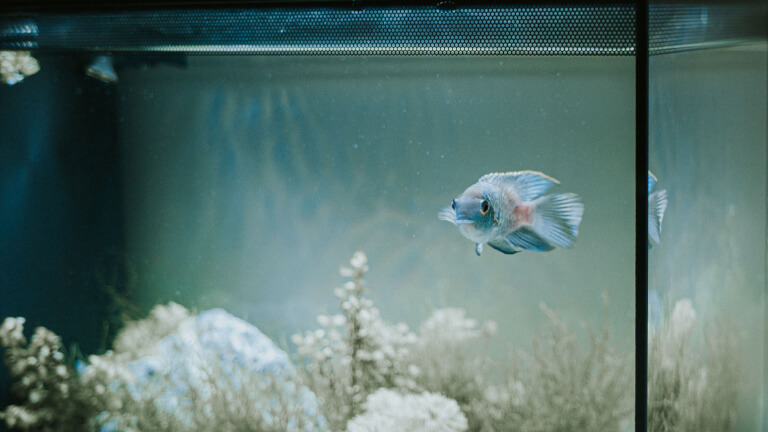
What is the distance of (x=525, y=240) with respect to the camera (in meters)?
1.78

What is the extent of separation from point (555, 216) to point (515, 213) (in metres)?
0.18

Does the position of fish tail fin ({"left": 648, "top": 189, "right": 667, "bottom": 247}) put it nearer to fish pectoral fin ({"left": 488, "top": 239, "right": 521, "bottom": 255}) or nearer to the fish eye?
fish pectoral fin ({"left": 488, "top": 239, "right": 521, "bottom": 255})

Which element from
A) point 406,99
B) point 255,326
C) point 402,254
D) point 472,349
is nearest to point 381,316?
point 402,254

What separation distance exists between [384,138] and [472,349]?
108 cm

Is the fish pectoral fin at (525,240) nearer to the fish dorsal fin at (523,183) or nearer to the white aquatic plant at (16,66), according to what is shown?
the fish dorsal fin at (523,183)

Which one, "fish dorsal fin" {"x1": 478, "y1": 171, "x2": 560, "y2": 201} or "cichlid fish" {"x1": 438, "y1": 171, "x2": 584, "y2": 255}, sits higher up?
"fish dorsal fin" {"x1": 478, "y1": 171, "x2": 560, "y2": 201}

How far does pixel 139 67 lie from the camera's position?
2.33m

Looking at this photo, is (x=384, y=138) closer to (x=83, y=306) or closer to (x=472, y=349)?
(x=472, y=349)

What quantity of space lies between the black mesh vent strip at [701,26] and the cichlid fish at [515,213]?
644mm

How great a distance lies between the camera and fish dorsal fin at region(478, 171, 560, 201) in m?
1.77

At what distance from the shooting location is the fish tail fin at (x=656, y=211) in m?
1.70

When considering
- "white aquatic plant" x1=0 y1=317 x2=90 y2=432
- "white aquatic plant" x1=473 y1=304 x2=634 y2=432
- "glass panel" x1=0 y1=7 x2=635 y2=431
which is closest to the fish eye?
"glass panel" x1=0 y1=7 x2=635 y2=431

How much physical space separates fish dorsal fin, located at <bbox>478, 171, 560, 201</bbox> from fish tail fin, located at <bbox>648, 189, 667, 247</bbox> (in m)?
0.37

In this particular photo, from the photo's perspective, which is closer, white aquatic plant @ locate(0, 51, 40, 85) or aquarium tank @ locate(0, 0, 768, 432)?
aquarium tank @ locate(0, 0, 768, 432)
